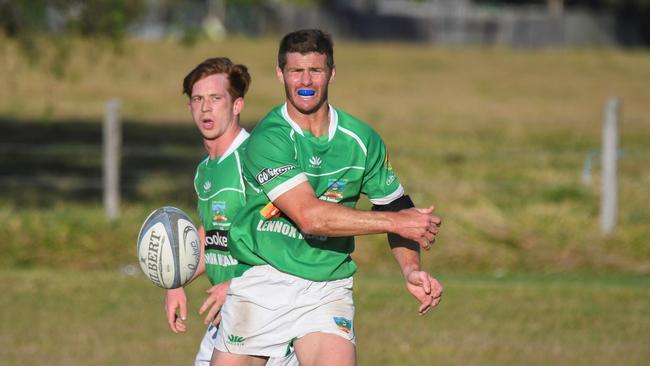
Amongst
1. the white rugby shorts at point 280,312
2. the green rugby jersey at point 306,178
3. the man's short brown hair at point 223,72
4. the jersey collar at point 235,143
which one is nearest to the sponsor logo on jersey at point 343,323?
the white rugby shorts at point 280,312

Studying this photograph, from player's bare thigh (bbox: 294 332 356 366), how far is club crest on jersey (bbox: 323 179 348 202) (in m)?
0.66

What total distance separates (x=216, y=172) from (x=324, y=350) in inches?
46.9

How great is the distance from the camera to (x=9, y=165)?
22016mm

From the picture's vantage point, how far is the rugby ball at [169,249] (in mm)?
6328

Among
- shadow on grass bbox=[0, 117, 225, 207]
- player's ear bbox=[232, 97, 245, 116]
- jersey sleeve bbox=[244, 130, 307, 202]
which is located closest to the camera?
jersey sleeve bbox=[244, 130, 307, 202]

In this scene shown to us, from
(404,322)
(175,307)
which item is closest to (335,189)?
(175,307)

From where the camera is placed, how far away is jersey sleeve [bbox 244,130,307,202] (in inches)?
222

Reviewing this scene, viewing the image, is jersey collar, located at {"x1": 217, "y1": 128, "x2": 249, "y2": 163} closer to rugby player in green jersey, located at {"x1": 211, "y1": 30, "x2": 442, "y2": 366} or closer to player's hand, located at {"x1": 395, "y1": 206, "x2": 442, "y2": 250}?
rugby player in green jersey, located at {"x1": 211, "y1": 30, "x2": 442, "y2": 366}

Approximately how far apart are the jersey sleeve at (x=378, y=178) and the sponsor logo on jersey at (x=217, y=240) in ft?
2.53

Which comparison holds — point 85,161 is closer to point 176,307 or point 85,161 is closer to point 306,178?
point 176,307

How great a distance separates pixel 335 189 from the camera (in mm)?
5848

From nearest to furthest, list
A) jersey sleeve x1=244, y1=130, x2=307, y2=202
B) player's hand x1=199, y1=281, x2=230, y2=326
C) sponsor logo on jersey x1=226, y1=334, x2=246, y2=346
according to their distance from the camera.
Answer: jersey sleeve x1=244, y1=130, x2=307, y2=202 < sponsor logo on jersey x1=226, y1=334, x2=246, y2=346 < player's hand x1=199, y1=281, x2=230, y2=326

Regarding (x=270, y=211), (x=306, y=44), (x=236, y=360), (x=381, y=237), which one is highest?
(x=306, y=44)

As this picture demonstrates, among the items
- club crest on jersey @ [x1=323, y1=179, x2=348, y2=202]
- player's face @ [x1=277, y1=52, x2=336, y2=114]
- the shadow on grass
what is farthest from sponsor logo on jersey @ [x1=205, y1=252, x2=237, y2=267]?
the shadow on grass
